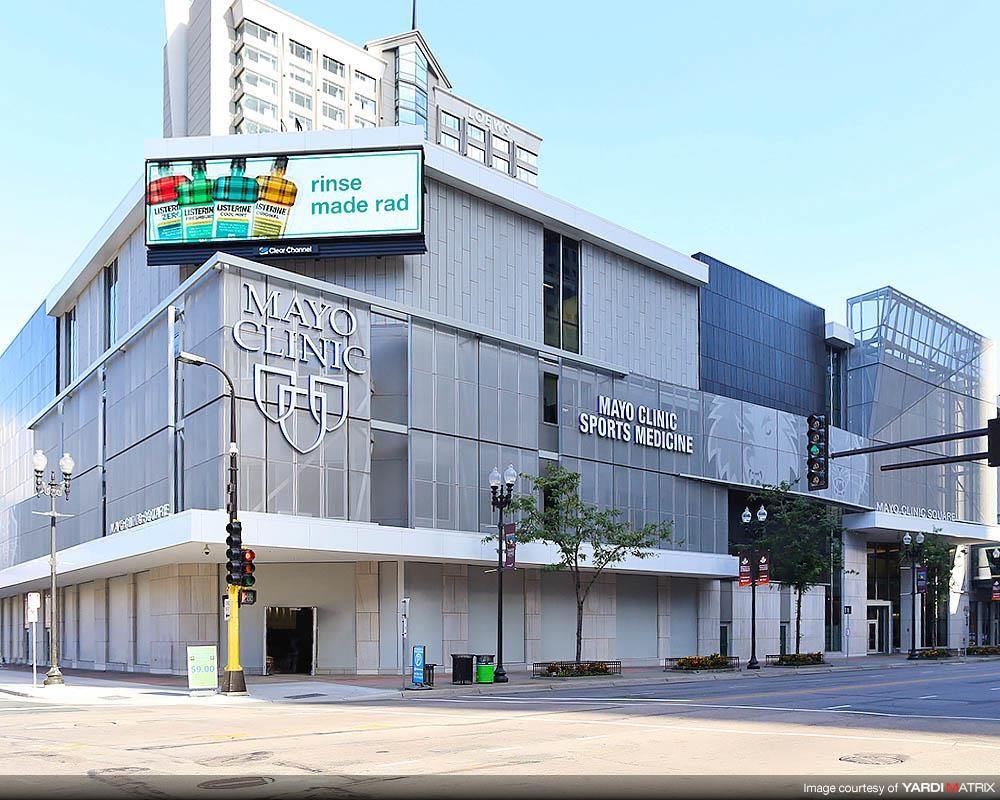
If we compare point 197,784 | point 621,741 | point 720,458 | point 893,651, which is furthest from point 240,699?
point 893,651

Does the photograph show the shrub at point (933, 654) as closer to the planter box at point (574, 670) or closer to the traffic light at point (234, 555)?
the planter box at point (574, 670)

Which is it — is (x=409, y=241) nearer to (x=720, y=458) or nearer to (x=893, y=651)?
(x=720, y=458)

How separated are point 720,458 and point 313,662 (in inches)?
1100

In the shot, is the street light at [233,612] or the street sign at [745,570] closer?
the street light at [233,612]

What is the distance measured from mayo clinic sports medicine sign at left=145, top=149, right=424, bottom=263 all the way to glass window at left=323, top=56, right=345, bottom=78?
3399 inches

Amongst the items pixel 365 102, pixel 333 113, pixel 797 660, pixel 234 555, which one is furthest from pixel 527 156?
pixel 234 555

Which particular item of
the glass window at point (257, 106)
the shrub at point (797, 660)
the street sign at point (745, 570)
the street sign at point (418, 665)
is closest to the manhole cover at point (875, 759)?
the street sign at point (418, 665)

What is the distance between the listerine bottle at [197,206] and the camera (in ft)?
154

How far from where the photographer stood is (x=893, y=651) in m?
82.1

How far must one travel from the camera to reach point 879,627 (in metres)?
81.6

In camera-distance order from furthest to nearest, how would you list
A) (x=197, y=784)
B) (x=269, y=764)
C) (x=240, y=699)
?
(x=240, y=699)
(x=269, y=764)
(x=197, y=784)

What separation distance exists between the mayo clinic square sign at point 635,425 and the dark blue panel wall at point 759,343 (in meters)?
5.40

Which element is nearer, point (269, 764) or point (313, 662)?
point (269, 764)

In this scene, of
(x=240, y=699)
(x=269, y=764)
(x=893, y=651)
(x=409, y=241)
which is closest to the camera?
(x=269, y=764)
